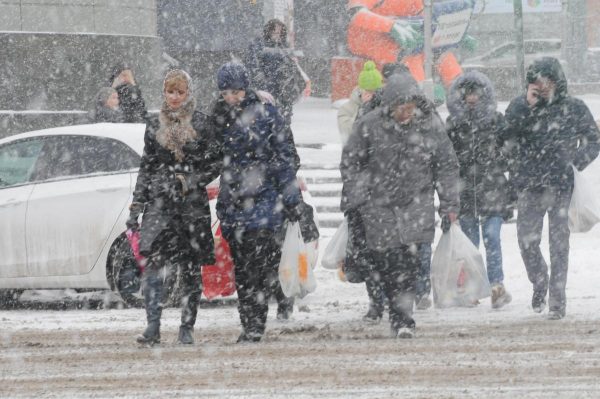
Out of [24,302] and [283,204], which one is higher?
[283,204]

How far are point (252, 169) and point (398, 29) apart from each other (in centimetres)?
1680

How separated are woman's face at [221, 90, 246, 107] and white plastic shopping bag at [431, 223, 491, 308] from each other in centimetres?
206

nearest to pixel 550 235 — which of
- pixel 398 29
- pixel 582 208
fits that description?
pixel 582 208

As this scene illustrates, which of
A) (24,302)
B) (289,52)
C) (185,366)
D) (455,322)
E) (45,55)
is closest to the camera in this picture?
(185,366)

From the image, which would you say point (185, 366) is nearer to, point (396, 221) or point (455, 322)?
point (396, 221)

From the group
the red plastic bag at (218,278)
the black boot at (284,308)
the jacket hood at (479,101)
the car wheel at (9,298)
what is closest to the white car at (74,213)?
the red plastic bag at (218,278)

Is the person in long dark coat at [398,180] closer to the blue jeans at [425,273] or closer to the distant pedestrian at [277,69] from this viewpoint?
the blue jeans at [425,273]

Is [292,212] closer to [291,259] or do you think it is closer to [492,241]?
[291,259]

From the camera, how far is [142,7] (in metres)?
20.9

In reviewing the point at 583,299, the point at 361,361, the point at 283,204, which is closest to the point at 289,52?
the point at 583,299

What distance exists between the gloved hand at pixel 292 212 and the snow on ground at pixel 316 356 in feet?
2.60

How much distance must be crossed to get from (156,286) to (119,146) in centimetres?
269

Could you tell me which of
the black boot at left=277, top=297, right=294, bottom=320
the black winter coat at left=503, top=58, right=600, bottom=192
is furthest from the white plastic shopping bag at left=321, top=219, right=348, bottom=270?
the black winter coat at left=503, top=58, right=600, bottom=192

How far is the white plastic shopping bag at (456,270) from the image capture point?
10789mm
